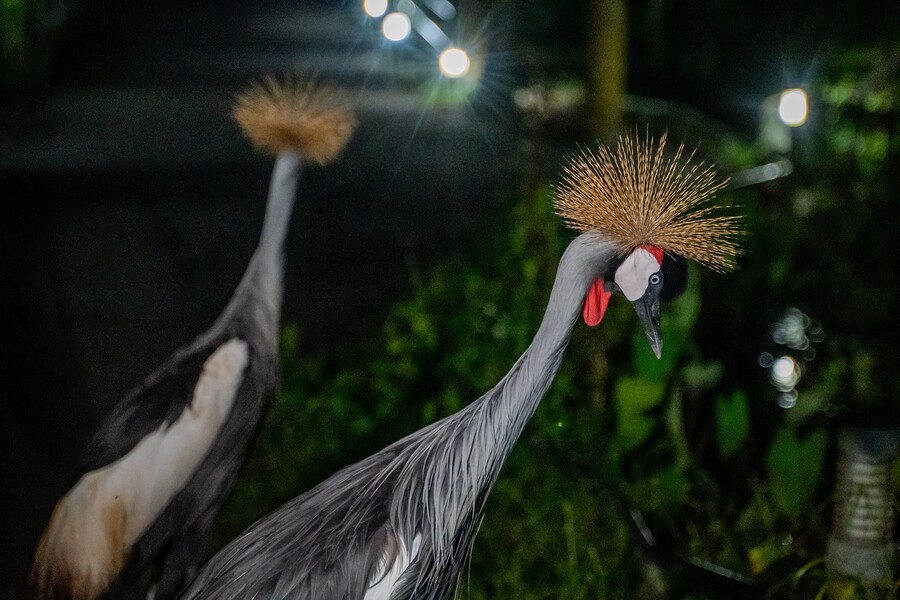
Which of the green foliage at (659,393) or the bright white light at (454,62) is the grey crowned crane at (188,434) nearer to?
the green foliage at (659,393)

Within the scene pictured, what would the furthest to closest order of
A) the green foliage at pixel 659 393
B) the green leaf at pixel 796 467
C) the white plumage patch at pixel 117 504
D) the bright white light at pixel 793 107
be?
the bright white light at pixel 793 107 → the green leaf at pixel 796 467 → the green foliage at pixel 659 393 → the white plumage patch at pixel 117 504

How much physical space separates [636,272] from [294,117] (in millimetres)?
715

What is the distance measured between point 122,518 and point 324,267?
62 cm

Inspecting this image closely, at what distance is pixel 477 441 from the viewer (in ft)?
2.92

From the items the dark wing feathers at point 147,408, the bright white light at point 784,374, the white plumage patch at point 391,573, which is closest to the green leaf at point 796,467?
the bright white light at point 784,374

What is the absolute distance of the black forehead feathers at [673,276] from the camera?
0.84 meters

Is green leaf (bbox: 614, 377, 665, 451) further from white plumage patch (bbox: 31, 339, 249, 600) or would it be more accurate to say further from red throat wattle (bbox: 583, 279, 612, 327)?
white plumage patch (bbox: 31, 339, 249, 600)

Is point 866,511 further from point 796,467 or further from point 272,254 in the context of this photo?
point 272,254

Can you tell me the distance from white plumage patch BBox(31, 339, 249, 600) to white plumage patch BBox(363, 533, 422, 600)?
45 cm

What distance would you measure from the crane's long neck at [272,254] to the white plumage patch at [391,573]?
537mm

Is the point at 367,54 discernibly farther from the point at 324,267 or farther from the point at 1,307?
the point at 1,307

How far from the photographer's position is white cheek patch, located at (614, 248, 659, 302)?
2.73ft

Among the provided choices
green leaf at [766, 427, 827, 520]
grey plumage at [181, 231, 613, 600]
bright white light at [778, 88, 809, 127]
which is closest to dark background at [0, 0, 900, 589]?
grey plumage at [181, 231, 613, 600]

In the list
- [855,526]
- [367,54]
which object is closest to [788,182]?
[855,526]
